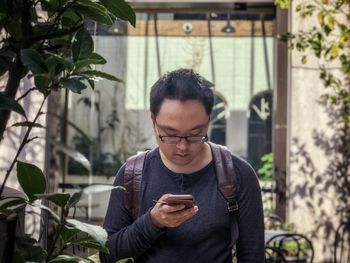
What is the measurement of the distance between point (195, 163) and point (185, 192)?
11cm

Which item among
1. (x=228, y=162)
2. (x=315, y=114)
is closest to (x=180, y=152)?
(x=228, y=162)

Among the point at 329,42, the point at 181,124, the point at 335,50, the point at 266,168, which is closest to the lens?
the point at 181,124

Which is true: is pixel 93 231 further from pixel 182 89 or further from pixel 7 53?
pixel 182 89

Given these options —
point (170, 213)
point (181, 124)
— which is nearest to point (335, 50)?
→ point (181, 124)

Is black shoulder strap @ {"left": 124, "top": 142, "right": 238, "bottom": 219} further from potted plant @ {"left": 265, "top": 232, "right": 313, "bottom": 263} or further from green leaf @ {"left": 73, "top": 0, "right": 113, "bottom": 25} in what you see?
potted plant @ {"left": 265, "top": 232, "right": 313, "bottom": 263}

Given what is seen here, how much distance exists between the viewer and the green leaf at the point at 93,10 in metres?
1.09

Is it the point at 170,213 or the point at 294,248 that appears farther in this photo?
the point at 294,248

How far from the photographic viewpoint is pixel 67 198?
99 centimetres

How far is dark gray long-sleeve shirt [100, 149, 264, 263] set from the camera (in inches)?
75.9

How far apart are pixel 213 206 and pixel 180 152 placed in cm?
21

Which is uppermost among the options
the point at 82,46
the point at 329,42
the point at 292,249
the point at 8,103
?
the point at 329,42

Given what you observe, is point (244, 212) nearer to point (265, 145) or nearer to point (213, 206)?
point (213, 206)

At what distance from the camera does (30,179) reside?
3.47 ft

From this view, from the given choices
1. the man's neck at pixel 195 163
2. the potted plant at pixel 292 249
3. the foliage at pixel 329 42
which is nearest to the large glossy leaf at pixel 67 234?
the man's neck at pixel 195 163
